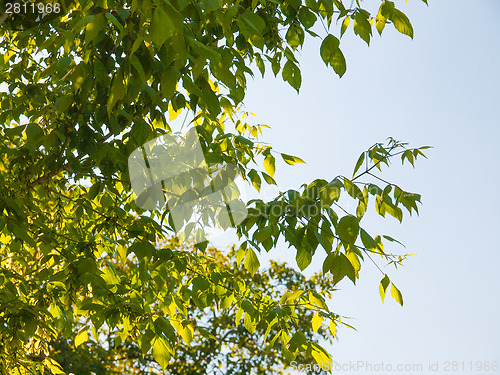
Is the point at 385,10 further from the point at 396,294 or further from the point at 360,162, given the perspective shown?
the point at 396,294

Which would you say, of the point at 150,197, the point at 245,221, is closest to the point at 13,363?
the point at 150,197

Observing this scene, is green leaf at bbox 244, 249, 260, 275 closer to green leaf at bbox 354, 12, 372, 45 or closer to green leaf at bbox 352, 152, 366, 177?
green leaf at bbox 352, 152, 366, 177

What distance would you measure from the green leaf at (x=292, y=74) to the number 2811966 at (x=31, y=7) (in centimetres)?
105

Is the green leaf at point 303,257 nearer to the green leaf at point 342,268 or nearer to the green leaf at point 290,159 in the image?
the green leaf at point 342,268

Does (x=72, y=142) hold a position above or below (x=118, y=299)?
above

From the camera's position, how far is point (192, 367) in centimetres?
846

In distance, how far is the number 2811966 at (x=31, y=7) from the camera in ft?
7.23

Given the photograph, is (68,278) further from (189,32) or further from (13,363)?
(189,32)

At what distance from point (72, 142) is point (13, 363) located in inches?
46.0

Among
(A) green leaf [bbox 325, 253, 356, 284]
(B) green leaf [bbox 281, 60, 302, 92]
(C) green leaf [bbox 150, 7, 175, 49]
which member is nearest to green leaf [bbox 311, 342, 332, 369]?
(A) green leaf [bbox 325, 253, 356, 284]

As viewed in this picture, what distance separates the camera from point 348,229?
1.64 meters

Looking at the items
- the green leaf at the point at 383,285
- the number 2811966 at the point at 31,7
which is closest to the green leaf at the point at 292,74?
the green leaf at the point at 383,285

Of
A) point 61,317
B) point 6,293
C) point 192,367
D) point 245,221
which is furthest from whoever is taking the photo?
point 192,367

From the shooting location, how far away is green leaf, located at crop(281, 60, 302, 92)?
2178mm
